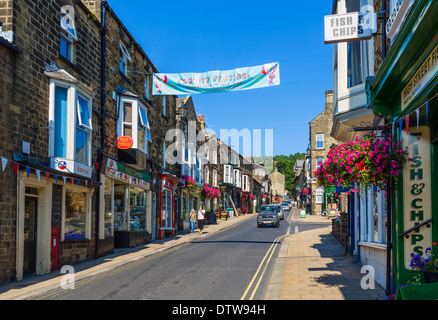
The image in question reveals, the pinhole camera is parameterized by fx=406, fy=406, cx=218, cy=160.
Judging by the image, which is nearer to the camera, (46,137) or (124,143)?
(46,137)

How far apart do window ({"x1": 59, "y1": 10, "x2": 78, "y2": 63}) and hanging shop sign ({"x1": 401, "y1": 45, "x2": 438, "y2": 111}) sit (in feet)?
37.2

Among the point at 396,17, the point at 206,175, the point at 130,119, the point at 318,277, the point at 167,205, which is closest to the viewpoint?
the point at 396,17

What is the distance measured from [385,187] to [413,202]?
25.3 inches

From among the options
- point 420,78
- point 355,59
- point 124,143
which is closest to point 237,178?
point 124,143

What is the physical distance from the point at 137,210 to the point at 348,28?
14877 millimetres

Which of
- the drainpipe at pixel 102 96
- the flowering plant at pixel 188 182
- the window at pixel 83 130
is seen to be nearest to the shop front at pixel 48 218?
the window at pixel 83 130

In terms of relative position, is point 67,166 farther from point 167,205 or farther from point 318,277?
point 167,205

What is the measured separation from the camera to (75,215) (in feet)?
47.8

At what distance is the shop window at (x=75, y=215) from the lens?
14.0 meters

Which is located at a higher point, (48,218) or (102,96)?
(102,96)

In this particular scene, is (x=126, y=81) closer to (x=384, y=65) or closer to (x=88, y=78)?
(x=88, y=78)

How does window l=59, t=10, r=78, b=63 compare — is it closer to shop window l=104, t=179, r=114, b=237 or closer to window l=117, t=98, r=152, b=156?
window l=117, t=98, r=152, b=156

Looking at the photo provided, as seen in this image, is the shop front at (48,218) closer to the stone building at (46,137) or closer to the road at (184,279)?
the stone building at (46,137)

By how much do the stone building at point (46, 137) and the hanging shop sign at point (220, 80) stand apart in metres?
2.94
